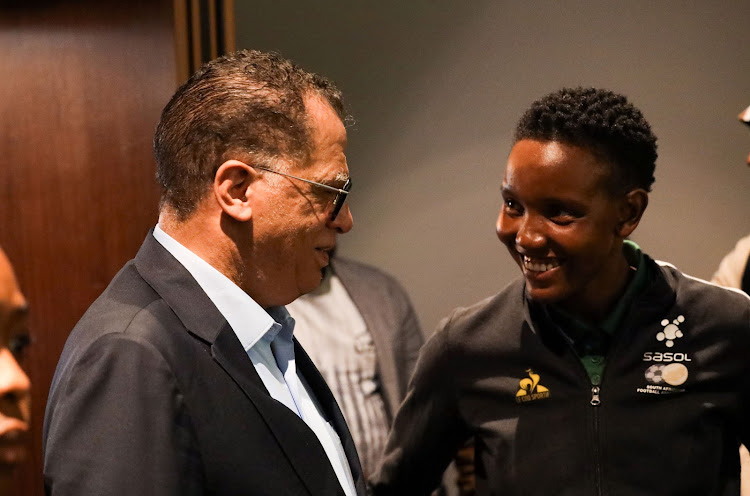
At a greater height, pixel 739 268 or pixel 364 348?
pixel 739 268

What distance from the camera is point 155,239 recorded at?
1.54 m

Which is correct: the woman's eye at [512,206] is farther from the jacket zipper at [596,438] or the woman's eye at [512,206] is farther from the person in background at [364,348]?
the person in background at [364,348]

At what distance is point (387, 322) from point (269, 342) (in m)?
1.48

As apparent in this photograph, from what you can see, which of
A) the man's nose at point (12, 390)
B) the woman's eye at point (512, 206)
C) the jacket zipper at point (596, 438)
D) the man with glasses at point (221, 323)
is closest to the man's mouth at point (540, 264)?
the woman's eye at point (512, 206)

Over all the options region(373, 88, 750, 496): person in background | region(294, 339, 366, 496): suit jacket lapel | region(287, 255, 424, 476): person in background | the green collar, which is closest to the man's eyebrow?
region(294, 339, 366, 496): suit jacket lapel

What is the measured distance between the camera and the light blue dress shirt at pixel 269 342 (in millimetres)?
1524

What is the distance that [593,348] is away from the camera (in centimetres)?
200

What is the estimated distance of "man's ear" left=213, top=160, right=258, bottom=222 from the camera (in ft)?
5.00

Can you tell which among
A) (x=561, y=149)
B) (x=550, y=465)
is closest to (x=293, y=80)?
(x=561, y=149)

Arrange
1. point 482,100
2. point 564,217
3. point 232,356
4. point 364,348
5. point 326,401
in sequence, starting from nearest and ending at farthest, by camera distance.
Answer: point 232,356, point 326,401, point 564,217, point 364,348, point 482,100

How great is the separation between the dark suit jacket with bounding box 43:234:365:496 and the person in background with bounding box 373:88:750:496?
0.62m

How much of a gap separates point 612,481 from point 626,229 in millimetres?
519

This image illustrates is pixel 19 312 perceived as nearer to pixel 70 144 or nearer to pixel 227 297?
pixel 227 297

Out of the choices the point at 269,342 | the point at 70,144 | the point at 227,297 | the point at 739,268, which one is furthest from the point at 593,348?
the point at 70,144
